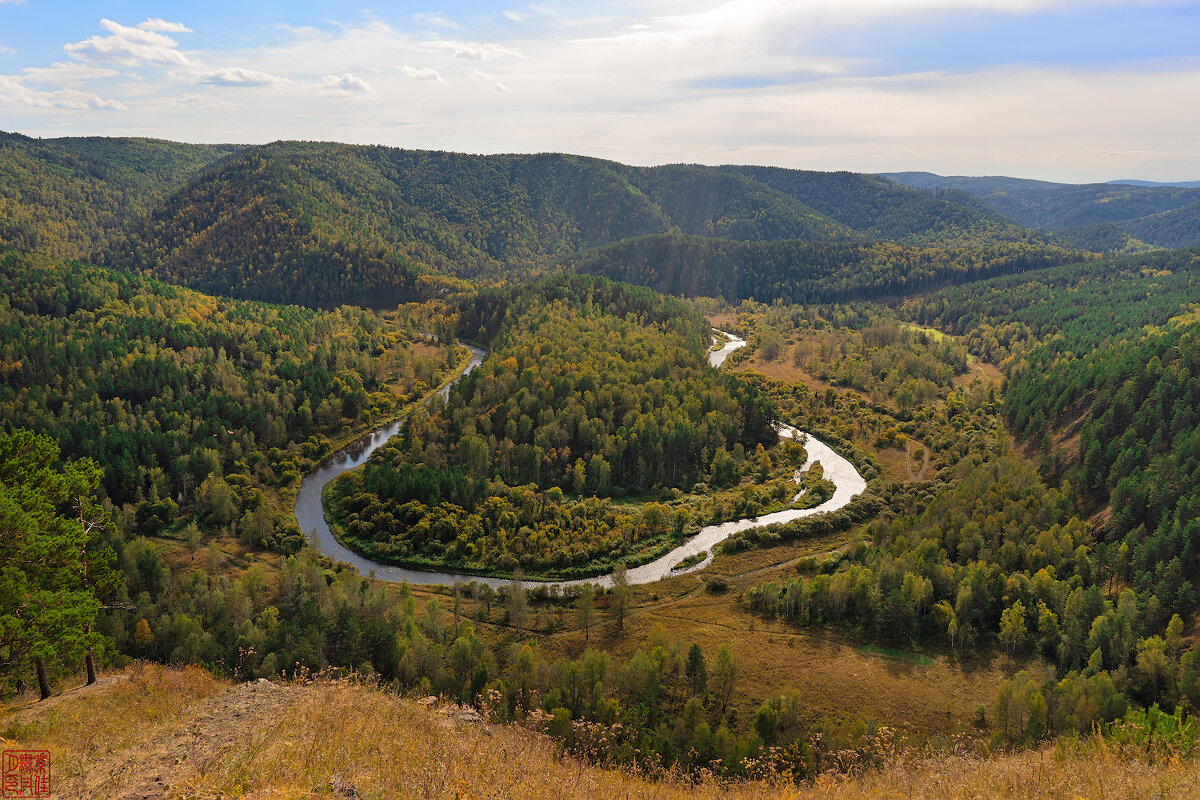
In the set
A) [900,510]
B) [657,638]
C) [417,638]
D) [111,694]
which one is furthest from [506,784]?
[900,510]

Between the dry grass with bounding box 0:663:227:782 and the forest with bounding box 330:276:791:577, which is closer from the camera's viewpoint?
the dry grass with bounding box 0:663:227:782

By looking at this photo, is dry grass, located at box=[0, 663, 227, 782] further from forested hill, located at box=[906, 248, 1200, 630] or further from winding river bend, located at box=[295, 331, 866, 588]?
forested hill, located at box=[906, 248, 1200, 630]

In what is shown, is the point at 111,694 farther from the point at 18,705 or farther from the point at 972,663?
the point at 972,663

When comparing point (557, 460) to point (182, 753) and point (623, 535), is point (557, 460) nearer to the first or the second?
point (623, 535)

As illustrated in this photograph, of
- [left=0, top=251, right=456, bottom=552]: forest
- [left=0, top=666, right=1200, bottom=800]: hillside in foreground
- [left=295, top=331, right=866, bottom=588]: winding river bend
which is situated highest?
[left=0, top=666, right=1200, bottom=800]: hillside in foreground

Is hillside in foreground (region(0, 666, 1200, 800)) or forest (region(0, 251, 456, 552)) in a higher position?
hillside in foreground (region(0, 666, 1200, 800))

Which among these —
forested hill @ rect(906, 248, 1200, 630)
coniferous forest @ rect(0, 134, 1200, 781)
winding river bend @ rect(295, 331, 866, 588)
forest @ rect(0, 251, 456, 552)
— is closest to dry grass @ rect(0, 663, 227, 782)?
coniferous forest @ rect(0, 134, 1200, 781)

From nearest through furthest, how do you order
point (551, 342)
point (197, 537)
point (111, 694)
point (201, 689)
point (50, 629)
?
point (50, 629) < point (111, 694) < point (201, 689) < point (197, 537) < point (551, 342)
